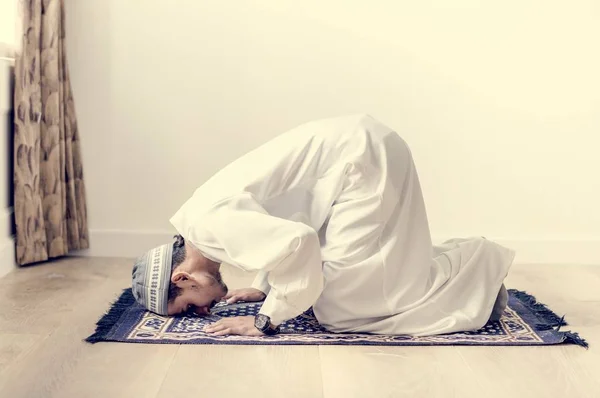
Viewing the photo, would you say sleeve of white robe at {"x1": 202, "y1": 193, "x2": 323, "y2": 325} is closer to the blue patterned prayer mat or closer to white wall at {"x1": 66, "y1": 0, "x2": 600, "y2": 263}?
the blue patterned prayer mat

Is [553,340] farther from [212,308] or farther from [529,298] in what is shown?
[212,308]

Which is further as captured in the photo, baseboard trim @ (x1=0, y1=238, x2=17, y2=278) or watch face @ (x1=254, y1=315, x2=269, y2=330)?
baseboard trim @ (x1=0, y1=238, x2=17, y2=278)

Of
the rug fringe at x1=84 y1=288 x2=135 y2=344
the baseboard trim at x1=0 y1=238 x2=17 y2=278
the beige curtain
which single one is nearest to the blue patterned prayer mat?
the rug fringe at x1=84 y1=288 x2=135 y2=344

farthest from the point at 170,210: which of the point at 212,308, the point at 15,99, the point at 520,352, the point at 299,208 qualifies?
the point at 520,352

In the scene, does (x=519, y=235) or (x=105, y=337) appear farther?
(x=519, y=235)

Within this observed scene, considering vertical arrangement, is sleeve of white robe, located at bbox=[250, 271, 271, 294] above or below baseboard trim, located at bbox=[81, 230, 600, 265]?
above

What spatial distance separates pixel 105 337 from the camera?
259cm

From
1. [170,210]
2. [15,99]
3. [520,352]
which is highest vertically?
[15,99]

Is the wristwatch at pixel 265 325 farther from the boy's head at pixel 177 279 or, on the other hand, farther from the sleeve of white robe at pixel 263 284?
the sleeve of white robe at pixel 263 284

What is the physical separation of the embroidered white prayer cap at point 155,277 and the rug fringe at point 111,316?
0.48 feet

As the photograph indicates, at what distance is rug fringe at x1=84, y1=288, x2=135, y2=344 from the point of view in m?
2.59

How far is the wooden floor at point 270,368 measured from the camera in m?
2.13

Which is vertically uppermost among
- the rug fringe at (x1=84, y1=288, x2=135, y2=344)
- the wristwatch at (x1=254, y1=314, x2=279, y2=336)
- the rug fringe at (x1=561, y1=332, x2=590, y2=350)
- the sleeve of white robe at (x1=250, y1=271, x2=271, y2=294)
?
the rug fringe at (x1=561, y1=332, x2=590, y2=350)

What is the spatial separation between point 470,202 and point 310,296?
198cm
